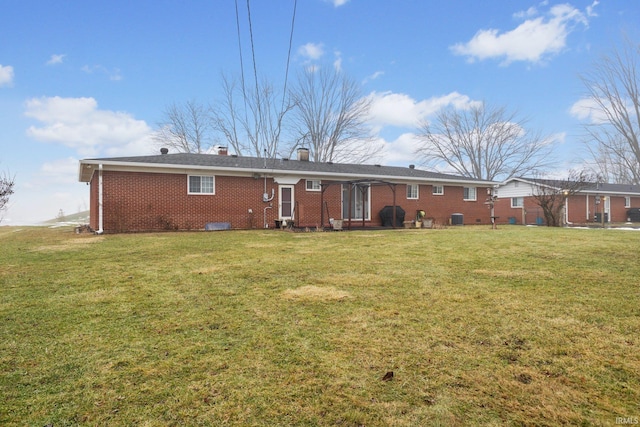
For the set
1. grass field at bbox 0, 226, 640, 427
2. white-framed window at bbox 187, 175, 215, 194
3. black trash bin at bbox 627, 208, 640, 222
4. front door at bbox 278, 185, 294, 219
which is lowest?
grass field at bbox 0, 226, 640, 427

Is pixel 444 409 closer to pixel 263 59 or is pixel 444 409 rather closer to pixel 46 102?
pixel 263 59

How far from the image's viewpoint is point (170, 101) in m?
30.8

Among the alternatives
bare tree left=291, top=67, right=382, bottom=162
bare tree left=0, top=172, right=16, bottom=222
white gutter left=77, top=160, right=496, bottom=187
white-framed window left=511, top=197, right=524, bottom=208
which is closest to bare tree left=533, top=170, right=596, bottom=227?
white-framed window left=511, top=197, right=524, bottom=208

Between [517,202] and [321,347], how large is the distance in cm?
2733

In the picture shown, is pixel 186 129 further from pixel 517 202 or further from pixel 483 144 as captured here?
pixel 483 144

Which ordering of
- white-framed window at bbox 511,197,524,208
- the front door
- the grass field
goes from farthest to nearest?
white-framed window at bbox 511,197,524,208, the front door, the grass field

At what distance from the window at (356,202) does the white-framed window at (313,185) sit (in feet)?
5.20

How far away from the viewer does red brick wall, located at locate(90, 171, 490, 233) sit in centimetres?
1306

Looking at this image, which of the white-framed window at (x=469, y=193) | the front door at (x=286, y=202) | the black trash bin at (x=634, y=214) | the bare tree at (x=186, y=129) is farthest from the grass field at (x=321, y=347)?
the black trash bin at (x=634, y=214)

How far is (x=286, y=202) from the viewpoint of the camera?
52.8ft

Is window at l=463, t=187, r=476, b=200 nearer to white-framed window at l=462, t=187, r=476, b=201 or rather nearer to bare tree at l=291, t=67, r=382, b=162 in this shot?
white-framed window at l=462, t=187, r=476, b=201

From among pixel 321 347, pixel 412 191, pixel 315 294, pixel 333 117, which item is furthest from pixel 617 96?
pixel 321 347

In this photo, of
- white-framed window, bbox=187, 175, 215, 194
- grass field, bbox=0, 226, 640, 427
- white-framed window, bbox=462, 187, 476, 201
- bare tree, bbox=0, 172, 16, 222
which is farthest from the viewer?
white-framed window, bbox=462, 187, 476, 201

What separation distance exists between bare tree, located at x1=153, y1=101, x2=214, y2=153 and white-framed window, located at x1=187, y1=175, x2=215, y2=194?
1876 cm
